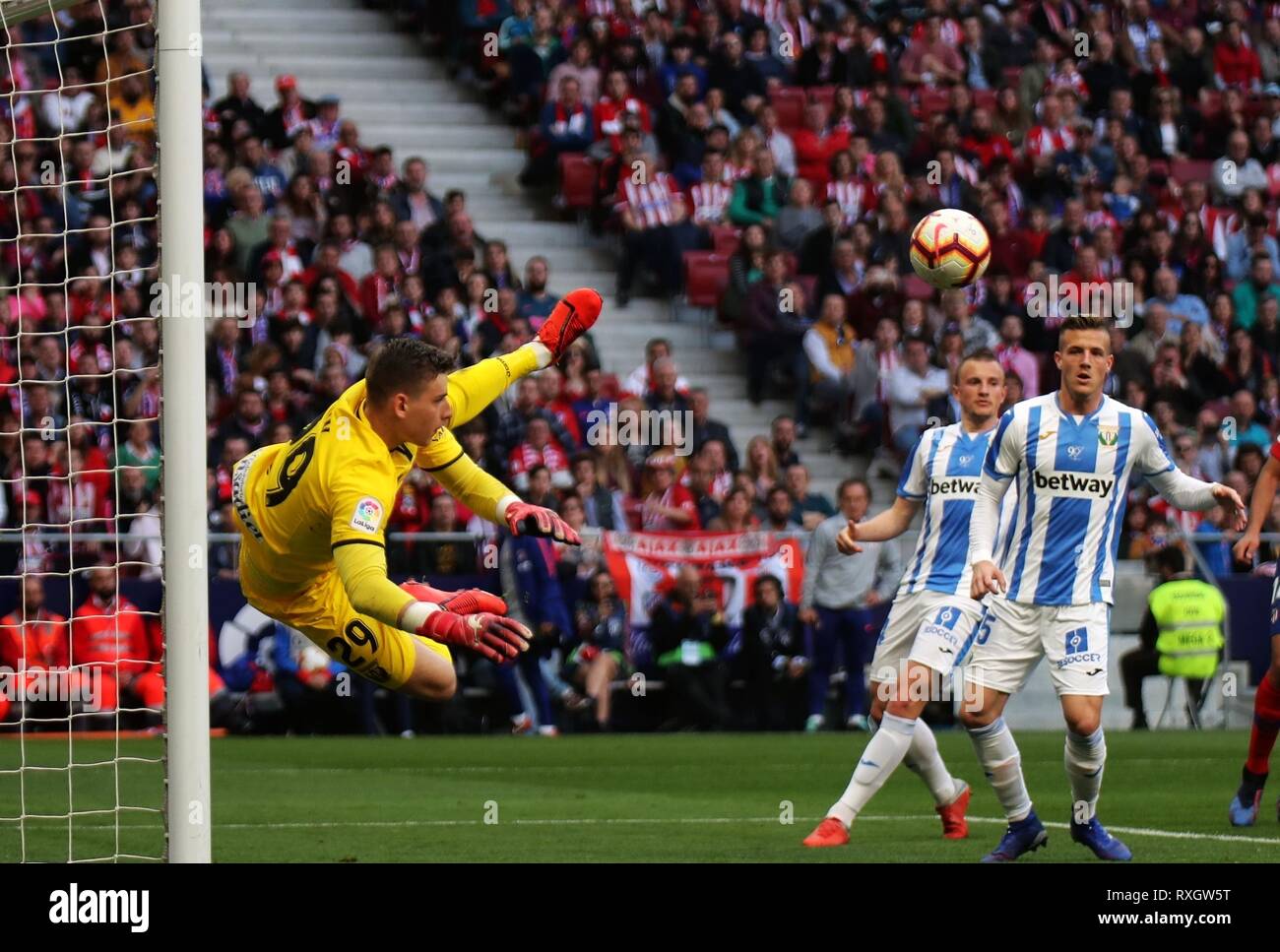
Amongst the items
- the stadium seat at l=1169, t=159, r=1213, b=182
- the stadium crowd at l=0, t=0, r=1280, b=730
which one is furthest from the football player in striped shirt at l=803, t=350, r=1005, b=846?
the stadium seat at l=1169, t=159, r=1213, b=182

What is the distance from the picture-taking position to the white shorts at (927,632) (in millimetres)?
9812

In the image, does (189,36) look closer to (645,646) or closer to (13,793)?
(13,793)

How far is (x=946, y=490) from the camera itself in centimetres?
1030

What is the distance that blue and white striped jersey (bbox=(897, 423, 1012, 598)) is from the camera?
33.7ft

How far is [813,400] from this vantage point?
19344mm

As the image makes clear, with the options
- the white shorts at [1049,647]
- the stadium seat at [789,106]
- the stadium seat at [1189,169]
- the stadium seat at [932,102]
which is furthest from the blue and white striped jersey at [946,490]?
the stadium seat at [1189,169]

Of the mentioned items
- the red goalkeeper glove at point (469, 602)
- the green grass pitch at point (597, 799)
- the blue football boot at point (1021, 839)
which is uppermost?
the red goalkeeper glove at point (469, 602)

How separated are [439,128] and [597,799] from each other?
11609 millimetres

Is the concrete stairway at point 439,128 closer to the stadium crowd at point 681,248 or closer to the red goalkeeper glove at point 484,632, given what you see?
the stadium crowd at point 681,248

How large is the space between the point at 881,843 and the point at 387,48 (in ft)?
48.7

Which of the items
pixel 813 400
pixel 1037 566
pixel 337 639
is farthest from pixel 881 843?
pixel 813 400

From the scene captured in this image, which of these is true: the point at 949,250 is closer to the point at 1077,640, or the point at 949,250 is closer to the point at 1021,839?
the point at 1077,640

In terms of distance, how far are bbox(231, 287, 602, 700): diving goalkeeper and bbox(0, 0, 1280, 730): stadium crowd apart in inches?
285

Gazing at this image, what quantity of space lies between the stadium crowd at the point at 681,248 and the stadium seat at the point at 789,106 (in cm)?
3
